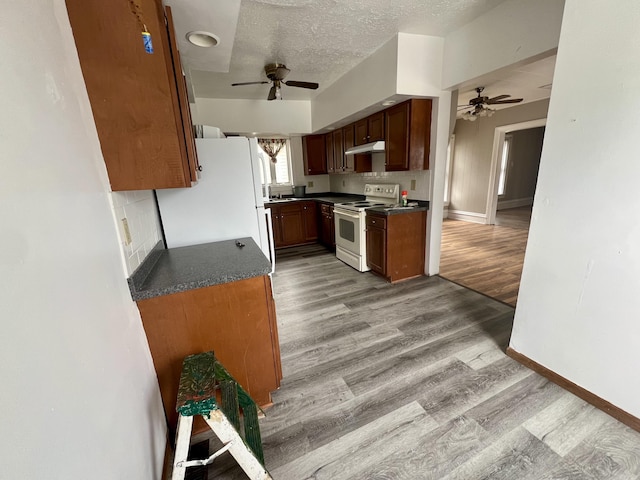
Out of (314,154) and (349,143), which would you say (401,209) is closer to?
(349,143)

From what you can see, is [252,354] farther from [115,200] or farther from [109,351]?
[115,200]

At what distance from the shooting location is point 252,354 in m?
1.47

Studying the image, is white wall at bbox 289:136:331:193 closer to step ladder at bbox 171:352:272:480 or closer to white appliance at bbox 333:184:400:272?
white appliance at bbox 333:184:400:272

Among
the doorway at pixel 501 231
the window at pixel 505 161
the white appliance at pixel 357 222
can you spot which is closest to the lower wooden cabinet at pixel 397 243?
the white appliance at pixel 357 222

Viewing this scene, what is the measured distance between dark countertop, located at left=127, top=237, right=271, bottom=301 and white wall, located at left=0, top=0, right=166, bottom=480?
0.59 ft

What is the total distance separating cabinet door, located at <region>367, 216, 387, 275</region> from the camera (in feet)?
A: 10.3

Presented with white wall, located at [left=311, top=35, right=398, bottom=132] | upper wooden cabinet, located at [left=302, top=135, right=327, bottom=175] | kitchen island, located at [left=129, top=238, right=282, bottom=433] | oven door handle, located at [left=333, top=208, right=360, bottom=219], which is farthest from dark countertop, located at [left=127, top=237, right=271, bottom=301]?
upper wooden cabinet, located at [left=302, top=135, right=327, bottom=175]

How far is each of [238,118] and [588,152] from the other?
177 inches

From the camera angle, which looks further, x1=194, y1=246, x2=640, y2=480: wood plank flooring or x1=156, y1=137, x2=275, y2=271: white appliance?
x1=156, y1=137, x2=275, y2=271: white appliance

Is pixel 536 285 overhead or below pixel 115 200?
below

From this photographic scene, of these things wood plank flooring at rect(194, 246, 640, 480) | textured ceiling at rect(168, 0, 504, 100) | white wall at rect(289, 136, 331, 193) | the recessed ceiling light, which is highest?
textured ceiling at rect(168, 0, 504, 100)

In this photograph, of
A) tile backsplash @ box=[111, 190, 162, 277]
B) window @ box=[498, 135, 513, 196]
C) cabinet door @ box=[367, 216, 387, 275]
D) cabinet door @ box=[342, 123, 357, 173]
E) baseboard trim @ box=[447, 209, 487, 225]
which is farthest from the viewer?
window @ box=[498, 135, 513, 196]

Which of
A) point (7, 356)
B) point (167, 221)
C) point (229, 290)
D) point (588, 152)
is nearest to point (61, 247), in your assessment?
point (7, 356)

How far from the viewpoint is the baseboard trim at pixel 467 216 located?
19.8 ft
